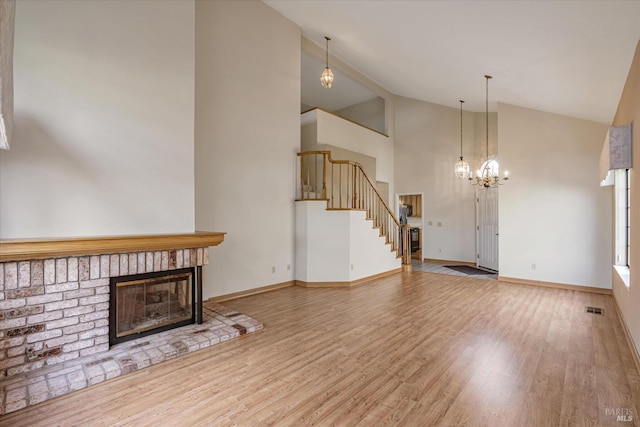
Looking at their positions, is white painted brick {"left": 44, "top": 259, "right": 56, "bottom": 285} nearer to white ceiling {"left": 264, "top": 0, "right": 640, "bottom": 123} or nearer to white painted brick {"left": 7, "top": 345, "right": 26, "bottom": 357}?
white painted brick {"left": 7, "top": 345, "right": 26, "bottom": 357}

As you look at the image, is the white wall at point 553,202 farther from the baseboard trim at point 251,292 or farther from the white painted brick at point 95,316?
the white painted brick at point 95,316

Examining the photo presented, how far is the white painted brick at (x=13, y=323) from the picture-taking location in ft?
8.19

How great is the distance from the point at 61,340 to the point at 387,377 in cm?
288

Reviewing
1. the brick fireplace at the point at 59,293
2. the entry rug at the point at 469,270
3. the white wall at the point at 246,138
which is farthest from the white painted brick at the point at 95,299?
the entry rug at the point at 469,270

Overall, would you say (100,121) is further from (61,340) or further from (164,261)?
(61,340)

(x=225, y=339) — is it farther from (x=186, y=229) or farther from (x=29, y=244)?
(x=29, y=244)

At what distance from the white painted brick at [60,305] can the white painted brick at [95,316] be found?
0.14 meters

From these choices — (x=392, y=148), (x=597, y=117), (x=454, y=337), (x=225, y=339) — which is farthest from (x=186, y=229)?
(x=392, y=148)

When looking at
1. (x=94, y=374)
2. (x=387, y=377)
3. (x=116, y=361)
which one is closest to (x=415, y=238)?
(x=387, y=377)

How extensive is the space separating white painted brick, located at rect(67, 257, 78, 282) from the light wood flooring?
0.98 meters

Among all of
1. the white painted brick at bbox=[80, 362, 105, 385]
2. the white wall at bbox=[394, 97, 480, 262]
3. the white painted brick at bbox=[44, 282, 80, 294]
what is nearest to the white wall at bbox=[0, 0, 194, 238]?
the white painted brick at bbox=[44, 282, 80, 294]

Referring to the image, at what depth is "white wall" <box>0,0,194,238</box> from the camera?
2688mm

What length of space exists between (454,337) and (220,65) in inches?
199

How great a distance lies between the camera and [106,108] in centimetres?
310
